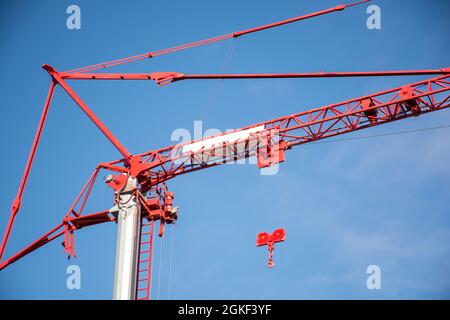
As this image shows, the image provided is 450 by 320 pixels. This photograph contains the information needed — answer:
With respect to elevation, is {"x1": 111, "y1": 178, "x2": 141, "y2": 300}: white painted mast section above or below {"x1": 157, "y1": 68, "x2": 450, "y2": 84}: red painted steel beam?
below

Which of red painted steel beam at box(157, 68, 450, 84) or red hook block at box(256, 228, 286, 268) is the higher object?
red painted steel beam at box(157, 68, 450, 84)

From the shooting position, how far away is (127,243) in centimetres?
6612

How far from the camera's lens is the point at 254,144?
66000mm

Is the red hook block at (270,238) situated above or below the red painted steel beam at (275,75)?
below

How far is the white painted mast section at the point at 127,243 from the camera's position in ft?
211

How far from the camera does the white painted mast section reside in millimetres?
64312

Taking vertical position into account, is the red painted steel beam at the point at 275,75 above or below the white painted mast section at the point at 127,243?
above
